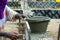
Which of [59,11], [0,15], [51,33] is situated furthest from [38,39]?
[59,11]

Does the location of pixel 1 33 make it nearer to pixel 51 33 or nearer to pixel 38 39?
pixel 38 39

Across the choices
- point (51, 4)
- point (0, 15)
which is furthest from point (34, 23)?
point (51, 4)

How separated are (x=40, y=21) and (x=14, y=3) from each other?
3643mm

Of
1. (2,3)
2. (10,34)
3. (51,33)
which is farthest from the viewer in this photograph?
(51,33)

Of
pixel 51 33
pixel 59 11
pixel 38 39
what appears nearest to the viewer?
pixel 38 39

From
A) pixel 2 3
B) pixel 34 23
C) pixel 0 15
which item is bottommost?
pixel 34 23

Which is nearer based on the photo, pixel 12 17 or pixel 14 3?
pixel 12 17

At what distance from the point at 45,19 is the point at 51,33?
22 cm

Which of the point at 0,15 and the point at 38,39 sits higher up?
the point at 0,15

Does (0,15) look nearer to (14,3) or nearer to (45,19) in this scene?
(45,19)

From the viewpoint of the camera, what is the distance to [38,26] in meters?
2.54

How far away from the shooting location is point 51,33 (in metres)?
2.60

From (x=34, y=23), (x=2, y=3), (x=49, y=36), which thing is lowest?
(x=49, y=36)

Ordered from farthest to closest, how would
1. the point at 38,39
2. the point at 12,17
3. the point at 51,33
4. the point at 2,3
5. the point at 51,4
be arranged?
the point at 51,4 < the point at 51,33 < the point at 38,39 < the point at 12,17 < the point at 2,3
